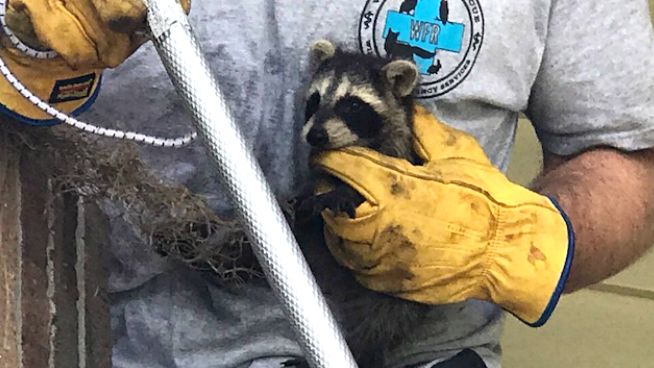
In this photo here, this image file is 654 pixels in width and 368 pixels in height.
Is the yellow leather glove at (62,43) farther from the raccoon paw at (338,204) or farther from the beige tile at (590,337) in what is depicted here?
the beige tile at (590,337)

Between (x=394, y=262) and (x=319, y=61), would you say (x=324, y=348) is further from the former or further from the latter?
(x=319, y=61)

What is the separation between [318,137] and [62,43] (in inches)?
12.3

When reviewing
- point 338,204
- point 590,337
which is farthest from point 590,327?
point 338,204

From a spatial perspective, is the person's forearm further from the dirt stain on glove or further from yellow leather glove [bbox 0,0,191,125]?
yellow leather glove [bbox 0,0,191,125]

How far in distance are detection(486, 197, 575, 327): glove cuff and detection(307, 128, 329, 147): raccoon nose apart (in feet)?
0.56

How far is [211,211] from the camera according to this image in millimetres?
1068

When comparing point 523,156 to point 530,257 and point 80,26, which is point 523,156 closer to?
point 530,257

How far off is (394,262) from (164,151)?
247 mm

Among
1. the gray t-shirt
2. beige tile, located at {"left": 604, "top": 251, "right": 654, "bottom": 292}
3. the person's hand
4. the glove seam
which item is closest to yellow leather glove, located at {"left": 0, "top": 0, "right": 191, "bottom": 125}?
the person's hand

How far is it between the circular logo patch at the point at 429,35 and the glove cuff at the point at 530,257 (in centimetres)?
17

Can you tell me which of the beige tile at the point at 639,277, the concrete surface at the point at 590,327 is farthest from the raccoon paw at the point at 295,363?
the beige tile at the point at 639,277

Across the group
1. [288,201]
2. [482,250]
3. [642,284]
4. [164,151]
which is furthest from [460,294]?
[642,284]

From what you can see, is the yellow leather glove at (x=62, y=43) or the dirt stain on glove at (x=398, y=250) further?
the dirt stain on glove at (x=398, y=250)

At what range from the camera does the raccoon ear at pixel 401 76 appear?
1086 mm
